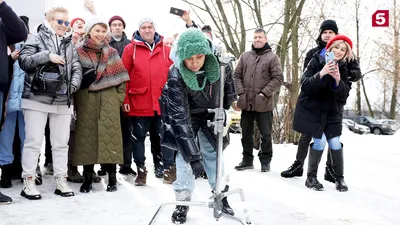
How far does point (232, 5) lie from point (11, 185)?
26.2 feet

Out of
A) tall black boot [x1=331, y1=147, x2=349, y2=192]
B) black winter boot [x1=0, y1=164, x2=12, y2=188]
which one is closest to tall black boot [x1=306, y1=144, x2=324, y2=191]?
tall black boot [x1=331, y1=147, x2=349, y2=192]

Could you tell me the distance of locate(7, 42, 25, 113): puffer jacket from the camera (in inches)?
156

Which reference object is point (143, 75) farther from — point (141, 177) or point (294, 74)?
point (294, 74)

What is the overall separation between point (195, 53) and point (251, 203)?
1.60m

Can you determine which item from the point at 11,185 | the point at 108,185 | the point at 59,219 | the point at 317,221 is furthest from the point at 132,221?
the point at 11,185

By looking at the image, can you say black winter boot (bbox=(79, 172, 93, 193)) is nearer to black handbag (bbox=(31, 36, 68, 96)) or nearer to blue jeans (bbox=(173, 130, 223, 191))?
black handbag (bbox=(31, 36, 68, 96))

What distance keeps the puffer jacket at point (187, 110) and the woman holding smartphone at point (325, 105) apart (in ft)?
4.89

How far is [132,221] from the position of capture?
321 cm

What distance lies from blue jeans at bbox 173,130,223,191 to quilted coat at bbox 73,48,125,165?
3.80 feet

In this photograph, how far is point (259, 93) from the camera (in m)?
5.30

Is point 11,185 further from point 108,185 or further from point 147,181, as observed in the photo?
point 147,181

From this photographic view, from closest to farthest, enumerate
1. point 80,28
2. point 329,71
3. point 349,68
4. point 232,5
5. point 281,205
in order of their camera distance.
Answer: point 281,205 < point 329,71 < point 349,68 < point 80,28 < point 232,5

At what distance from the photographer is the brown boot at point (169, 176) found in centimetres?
462

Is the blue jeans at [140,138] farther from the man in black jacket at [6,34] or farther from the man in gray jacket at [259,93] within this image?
the man in black jacket at [6,34]
